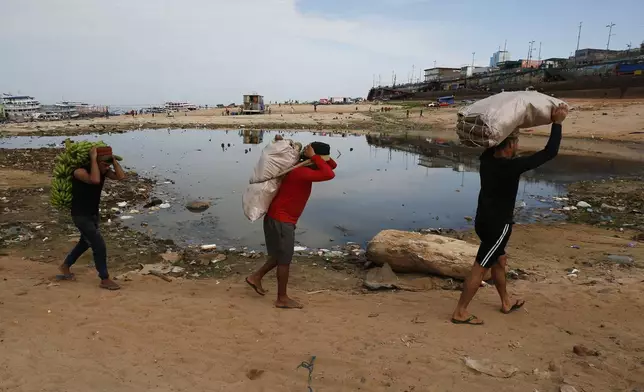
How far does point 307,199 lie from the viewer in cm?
395

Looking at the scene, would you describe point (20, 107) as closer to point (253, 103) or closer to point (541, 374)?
point (253, 103)

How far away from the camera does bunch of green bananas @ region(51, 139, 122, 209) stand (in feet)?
13.6

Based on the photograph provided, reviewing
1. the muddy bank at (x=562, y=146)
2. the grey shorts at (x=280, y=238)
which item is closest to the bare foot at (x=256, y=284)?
the grey shorts at (x=280, y=238)

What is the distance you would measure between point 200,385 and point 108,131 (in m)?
32.5

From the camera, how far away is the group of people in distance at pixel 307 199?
11.4 ft

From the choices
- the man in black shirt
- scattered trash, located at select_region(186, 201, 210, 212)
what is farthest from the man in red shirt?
scattered trash, located at select_region(186, 201, 210, 212)

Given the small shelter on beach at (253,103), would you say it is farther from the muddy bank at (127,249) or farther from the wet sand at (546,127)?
the muddy bank at (127,249)

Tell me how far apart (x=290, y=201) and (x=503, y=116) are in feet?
6.84

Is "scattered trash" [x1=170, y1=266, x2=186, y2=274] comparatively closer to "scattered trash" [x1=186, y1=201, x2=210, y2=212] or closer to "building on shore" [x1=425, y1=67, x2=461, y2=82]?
"scattered trash" [x1=186, y1=201, x2=210, y2=212]

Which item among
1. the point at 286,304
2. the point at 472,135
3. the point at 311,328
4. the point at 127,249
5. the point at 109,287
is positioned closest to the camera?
the point at 472,135

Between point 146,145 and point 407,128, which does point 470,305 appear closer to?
point 146,145

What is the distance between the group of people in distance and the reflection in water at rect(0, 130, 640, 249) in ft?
8.40

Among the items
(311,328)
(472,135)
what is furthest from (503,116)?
(311,328)

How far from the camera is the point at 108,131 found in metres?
30.6
